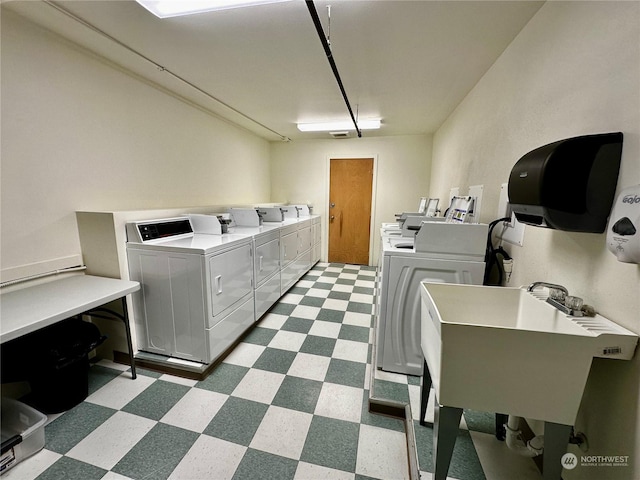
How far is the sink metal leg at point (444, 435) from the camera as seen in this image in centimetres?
93

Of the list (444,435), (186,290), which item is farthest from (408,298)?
(186,290)

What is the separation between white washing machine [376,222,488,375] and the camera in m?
1.67

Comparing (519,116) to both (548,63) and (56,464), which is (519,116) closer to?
(548,63)

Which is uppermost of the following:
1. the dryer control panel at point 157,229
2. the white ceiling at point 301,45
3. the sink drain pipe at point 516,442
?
the white ceiling at point 301,45

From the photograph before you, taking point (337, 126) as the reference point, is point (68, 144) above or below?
below

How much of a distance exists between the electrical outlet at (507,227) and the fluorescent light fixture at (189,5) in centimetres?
180

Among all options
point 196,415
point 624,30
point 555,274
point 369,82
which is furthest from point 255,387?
point 369,82

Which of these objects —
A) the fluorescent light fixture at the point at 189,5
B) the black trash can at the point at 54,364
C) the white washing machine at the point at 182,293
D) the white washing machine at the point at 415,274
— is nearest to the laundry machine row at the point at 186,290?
the white washing machine at the point at 182,293

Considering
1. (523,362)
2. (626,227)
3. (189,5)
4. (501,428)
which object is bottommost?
(501,428)

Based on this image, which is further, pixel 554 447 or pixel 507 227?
pixel 507 227

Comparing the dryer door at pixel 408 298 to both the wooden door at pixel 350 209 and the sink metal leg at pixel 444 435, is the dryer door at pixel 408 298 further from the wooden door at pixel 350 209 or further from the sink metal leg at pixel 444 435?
the wooden door at pixel 350 209

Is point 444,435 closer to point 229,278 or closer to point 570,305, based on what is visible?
→ point 570,305

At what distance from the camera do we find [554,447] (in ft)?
2.89

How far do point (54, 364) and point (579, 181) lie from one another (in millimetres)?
2707
